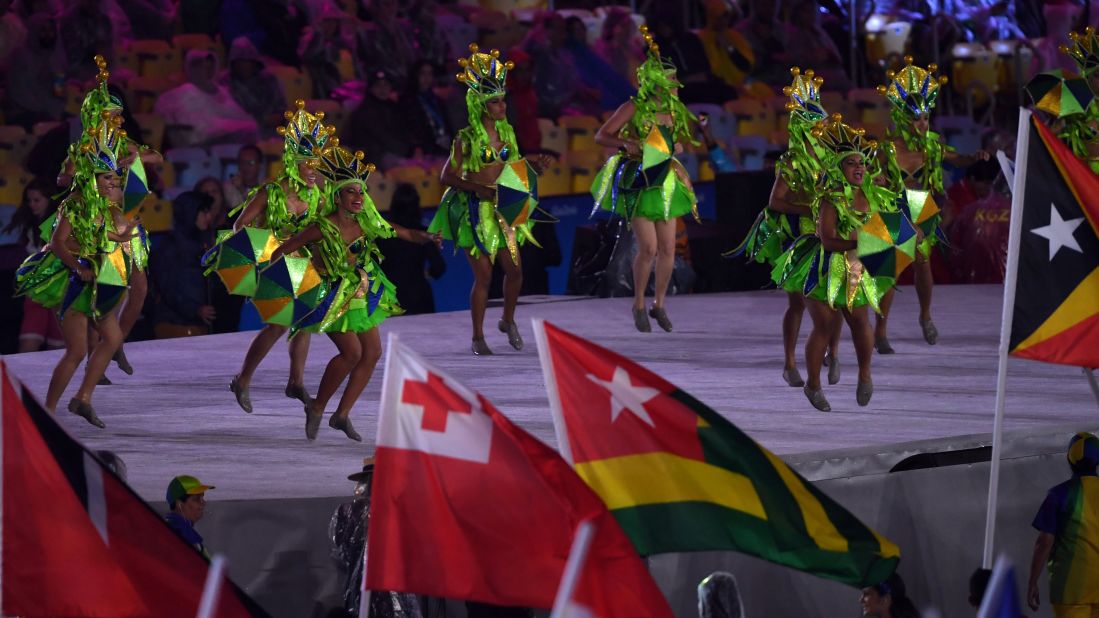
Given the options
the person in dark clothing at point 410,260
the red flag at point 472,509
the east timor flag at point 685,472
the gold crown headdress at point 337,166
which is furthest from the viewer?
the person in dark clothing at point 410,260

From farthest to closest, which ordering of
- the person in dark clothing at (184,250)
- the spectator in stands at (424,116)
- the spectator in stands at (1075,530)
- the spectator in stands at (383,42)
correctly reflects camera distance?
the spectator in stands at (383,42)
the spectator in stands at (424,116)
the person in dark clothing at (184,250)
the spectator in stands at (1075,530)

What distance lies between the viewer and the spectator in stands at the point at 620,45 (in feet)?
51.2

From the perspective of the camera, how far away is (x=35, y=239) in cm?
1093

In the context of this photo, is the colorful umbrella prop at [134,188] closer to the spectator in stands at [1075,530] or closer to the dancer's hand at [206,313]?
the dancer's hand at [206,313]

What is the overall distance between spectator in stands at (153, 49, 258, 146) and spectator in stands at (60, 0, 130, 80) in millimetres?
506

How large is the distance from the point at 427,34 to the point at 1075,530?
8087 millimetres

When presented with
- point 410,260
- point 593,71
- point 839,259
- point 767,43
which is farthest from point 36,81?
point 767,43

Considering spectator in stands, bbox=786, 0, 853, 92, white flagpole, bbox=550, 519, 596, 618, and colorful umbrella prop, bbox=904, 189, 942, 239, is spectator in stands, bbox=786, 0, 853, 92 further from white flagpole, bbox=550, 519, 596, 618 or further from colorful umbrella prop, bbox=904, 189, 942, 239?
white flagpole, bbox=550, 519, 596, 618

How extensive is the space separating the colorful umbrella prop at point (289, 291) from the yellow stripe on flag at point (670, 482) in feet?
11.6

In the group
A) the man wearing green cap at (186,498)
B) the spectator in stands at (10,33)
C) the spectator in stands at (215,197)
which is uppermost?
the spectator in stands at (10,33)

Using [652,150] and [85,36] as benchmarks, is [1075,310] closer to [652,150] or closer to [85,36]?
[652,150]

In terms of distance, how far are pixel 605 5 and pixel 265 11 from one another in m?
3.81

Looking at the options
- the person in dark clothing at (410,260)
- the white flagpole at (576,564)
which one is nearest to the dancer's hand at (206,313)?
the person in dark clothing at (410,260)

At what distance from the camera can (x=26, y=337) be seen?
11133mm
